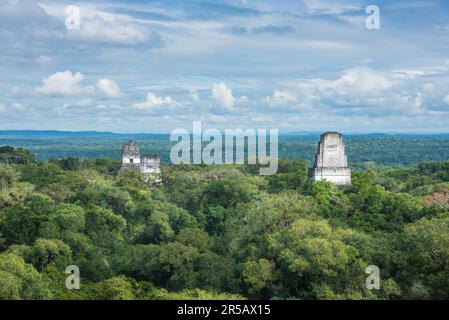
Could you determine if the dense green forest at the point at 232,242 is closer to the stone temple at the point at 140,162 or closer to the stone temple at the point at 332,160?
the stone temple at the point at 332,160

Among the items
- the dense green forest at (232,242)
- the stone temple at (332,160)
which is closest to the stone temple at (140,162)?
the dense green forest at (232,242)

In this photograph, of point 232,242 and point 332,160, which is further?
point 332,160

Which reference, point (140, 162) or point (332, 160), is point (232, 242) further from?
point (140, 162)

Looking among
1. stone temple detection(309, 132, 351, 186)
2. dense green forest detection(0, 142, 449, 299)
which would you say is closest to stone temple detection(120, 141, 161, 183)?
dense green forest detection(0, 142, 449, 299)

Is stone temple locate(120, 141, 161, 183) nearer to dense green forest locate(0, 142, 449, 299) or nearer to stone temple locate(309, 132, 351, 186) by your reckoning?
dense green forest locate(0, 142, 449, 299)

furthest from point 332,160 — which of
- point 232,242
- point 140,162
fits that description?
point 140,162

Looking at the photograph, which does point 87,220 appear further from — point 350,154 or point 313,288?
point 350,154
